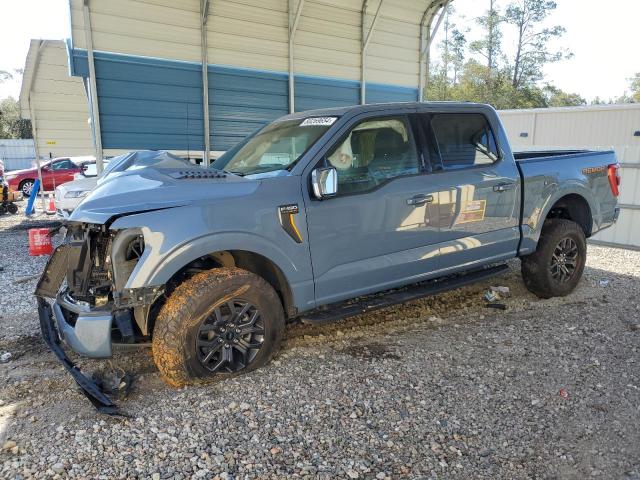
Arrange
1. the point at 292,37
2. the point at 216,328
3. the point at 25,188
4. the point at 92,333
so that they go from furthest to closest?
the point at 25,188 < the point at 292,37 < the point at 216,328 < the point at 92,333

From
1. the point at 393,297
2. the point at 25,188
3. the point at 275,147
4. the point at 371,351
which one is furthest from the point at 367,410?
the point at 25,188

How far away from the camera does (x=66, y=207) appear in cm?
977

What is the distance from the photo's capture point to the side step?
391 centimetres

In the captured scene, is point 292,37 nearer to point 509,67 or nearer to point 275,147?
point 275,147

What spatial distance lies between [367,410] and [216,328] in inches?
44.4

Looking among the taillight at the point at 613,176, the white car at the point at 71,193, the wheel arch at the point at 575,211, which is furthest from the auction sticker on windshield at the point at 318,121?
the white car at the point at 71,193

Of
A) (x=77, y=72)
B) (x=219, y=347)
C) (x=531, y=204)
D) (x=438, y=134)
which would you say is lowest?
(x=219, y=347)

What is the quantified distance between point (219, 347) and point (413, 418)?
1.35 m

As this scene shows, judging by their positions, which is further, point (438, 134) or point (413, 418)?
point (438, 134)

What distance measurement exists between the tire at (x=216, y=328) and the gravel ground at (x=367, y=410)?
0.46 ft

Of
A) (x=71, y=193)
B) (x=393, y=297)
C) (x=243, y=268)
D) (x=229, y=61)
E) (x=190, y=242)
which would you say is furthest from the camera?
(x=71, y=193)

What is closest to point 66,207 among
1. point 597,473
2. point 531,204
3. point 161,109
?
point 161,109

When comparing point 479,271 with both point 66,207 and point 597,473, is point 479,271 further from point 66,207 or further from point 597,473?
point 66,207

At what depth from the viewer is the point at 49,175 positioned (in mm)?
17500
